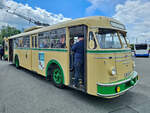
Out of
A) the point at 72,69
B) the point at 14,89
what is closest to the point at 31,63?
the point at 14,89

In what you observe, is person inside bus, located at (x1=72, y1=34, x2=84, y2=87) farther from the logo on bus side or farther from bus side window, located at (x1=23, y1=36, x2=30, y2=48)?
bus side window, located at (x1=23, y1=36, x2=30, y2=48)

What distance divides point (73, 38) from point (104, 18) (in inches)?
64.9

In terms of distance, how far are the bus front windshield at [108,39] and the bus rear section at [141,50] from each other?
791 inches

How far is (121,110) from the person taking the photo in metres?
3.24

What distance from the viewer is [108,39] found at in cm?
364

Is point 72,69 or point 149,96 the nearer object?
point 149,96

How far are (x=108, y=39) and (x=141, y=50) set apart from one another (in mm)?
20609

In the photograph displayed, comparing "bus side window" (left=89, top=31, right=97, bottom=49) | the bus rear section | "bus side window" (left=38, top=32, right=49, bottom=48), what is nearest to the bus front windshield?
"bus side window" (left=89, top=31, right=97, bottom=49)

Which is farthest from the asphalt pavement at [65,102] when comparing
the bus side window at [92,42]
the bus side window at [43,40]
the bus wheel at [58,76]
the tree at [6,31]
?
the tree at [6,31]

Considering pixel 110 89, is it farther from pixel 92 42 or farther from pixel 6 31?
pixel 6 31

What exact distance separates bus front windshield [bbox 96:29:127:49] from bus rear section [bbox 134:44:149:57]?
2010 cm

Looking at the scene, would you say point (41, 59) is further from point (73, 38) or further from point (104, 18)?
point (104, 18)

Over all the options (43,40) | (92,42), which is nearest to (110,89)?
(92,42)

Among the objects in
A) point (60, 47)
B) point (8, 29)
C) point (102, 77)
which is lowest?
point (102, 77)
